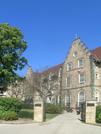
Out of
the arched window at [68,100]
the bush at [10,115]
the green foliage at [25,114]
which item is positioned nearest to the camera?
the bush at [10,115]

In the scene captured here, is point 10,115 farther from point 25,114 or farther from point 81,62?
point 81,62

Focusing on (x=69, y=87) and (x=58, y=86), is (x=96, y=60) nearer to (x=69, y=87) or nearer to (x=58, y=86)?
(x=69, y=87)

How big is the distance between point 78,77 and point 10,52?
16438 mm

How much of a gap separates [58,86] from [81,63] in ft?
28.7

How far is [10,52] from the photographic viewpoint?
18125 millimetres

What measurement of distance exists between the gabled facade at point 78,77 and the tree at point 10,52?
13.7m

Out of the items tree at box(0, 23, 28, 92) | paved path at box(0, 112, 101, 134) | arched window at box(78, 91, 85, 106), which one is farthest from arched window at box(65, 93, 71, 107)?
paved path at box(0, 112, 101, 134)

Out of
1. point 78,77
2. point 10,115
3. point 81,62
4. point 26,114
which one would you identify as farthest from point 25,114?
point 81,62

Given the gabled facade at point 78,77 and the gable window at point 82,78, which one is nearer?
the gabled facade at point 78,77

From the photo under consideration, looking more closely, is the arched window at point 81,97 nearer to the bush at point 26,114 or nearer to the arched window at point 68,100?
the arched window at point 68,100

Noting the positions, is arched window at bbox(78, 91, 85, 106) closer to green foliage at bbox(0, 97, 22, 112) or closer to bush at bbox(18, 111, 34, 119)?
bush at bbox(18, 111, 34, 119)

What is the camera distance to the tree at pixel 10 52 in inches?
675

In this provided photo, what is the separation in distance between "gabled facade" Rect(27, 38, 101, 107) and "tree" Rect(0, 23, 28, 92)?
13672 mm

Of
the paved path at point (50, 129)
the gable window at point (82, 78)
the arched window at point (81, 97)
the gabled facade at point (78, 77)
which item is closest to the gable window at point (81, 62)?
the gabled facade at point (78, 77)
